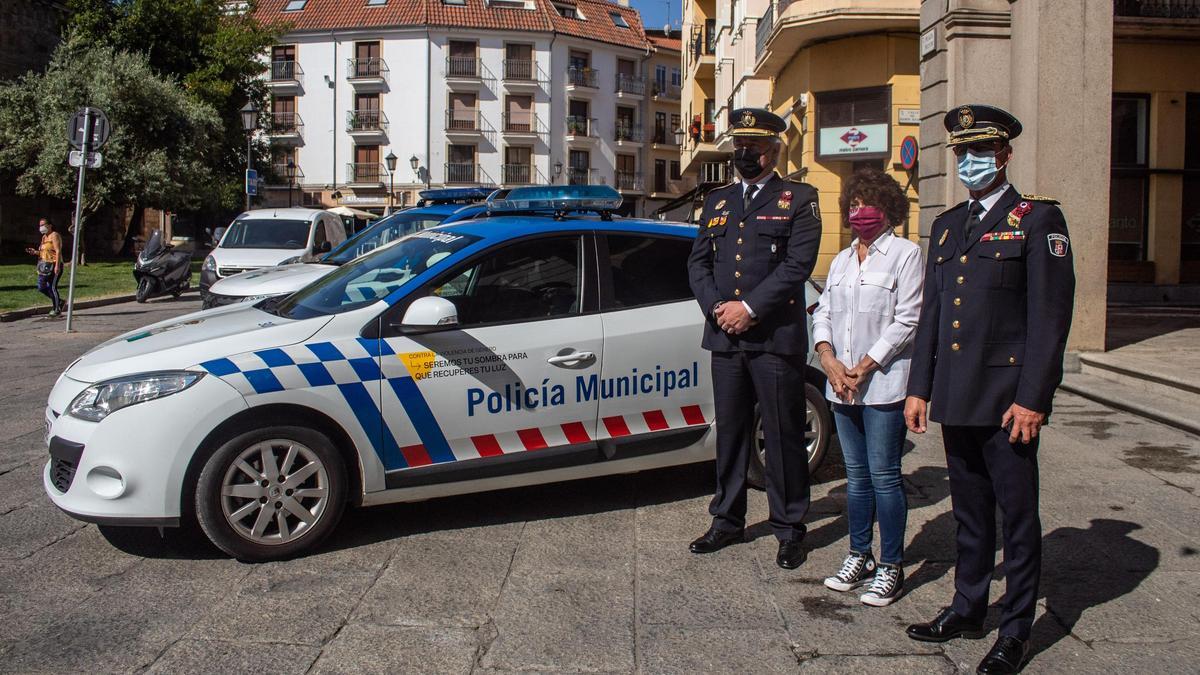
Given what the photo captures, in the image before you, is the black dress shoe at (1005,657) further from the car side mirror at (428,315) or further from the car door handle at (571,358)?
the car side mirror at (428,315)

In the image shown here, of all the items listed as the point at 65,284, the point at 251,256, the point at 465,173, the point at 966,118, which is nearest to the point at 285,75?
the point at 465,173

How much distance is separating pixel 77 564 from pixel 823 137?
20.9 m

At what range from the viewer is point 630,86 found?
69.4 meters

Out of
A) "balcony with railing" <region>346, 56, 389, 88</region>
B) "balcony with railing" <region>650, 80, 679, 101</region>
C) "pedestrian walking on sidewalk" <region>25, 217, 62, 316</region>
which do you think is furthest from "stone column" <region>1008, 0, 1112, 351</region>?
"balcony with railing" <region>650, 80, 679, 101</region>

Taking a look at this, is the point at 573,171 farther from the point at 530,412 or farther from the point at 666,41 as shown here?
the point at 530,412

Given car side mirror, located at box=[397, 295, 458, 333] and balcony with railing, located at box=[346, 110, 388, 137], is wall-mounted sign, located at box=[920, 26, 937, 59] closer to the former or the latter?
car side mirror, located at box=[397, 295, 458, 333]

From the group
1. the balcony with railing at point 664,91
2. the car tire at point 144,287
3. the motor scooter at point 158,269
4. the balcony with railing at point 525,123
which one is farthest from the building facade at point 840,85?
the balcony with railing at point 664,91

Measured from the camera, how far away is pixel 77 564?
467cm

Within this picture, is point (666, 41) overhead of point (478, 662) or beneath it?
overhead

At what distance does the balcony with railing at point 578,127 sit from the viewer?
66562mm

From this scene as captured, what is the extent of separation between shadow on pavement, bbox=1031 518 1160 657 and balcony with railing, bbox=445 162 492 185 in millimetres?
60617

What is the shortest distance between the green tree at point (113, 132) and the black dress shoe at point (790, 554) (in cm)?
3219

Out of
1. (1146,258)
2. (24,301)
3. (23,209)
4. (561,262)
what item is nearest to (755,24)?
(1146,258)

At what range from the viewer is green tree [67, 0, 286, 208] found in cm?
3934
